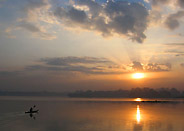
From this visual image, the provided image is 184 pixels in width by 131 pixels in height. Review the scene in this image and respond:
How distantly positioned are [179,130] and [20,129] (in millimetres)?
27638

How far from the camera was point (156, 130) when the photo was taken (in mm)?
35344

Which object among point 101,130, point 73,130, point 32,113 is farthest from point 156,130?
point 32,113

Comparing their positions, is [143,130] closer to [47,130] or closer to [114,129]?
[114,129]

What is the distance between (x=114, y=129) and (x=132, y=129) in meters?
3.09

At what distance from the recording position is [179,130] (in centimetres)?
3625

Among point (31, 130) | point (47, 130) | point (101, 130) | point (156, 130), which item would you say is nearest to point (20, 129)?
point (31, 130)

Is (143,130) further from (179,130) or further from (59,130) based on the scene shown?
(59,130)

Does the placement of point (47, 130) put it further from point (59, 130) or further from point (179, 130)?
point (179, 130)

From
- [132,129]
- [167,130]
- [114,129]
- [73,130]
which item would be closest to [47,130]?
[73,130]

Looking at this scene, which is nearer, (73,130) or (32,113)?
(73,130)

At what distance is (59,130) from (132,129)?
12446 mm

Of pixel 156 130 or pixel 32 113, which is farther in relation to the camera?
pixel 32 113

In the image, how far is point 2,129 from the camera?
35000mm

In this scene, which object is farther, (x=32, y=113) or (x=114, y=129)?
(x=32, y=113)
